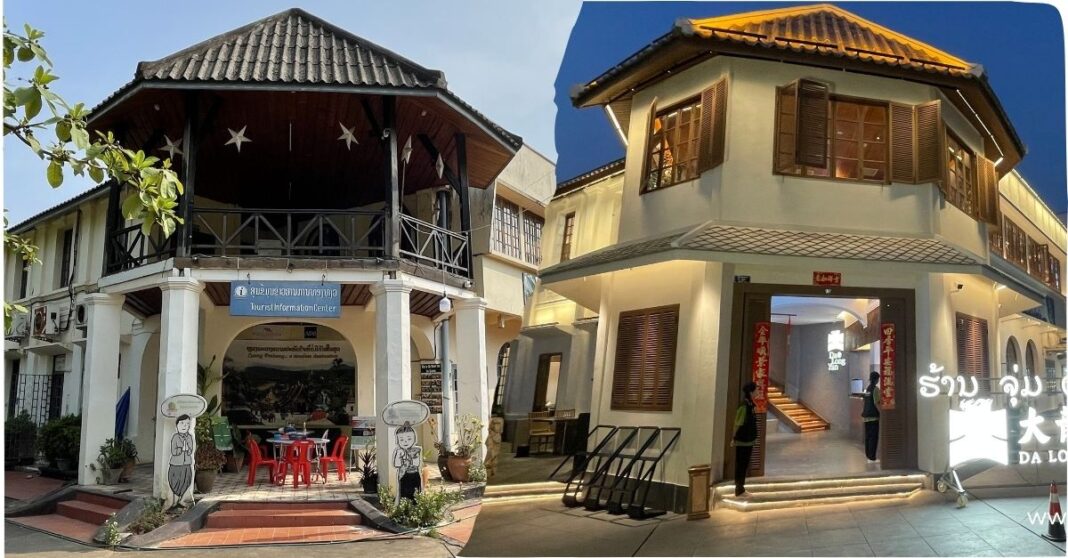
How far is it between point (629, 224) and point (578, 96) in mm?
627

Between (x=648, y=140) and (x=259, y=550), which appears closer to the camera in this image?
(x=648, y=140)

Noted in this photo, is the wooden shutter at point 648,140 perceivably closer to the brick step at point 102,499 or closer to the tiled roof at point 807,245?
the tiled roof at point 807,245

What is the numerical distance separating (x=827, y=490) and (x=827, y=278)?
0.79m

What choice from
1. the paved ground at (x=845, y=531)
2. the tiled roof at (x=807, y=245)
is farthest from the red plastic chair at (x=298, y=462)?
the tiled roof at (x=807, y=245)

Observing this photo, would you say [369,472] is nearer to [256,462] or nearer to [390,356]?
[390,356]

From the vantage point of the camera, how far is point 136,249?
27.4 ft

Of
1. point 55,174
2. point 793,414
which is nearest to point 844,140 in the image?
point 793,414

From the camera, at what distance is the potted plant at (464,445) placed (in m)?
4.31

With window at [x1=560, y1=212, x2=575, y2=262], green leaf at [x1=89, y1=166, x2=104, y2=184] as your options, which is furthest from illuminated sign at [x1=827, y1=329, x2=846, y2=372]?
green leaf at [x1=89, y1=166, x2=104, y2=184]

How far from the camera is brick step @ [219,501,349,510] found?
267 inches

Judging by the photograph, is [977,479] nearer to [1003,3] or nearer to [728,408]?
[728,408]

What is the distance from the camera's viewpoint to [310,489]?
7.16m

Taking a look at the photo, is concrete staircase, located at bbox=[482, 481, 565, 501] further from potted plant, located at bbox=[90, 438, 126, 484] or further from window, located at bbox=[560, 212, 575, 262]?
potted plant, located at bbox=[90, 438, 126, 484]

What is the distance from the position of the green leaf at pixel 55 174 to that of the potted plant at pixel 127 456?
190 inches
